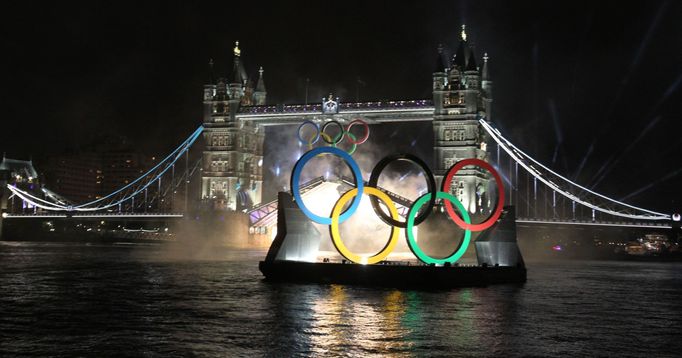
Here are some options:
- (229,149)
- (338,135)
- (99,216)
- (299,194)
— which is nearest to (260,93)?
(229,149)

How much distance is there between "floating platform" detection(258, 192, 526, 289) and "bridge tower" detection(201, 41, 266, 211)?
56003 mm

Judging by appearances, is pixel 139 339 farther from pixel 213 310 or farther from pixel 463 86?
pixel 463 86

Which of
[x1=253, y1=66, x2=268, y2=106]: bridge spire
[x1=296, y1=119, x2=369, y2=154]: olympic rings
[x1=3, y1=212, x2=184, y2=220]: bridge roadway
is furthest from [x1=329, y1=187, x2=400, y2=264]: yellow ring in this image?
[x1=253, y1=66, x2=268, y2=106]: bridge spire

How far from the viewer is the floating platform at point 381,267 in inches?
1401

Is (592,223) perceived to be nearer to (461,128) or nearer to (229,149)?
(461,128)

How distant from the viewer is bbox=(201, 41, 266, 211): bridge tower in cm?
9419

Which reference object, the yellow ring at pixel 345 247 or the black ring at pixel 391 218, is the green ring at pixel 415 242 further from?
the yellow ring at pixel 345 247

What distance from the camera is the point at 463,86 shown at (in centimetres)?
8450

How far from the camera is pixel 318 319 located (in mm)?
24266

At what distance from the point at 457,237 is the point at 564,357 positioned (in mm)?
54684

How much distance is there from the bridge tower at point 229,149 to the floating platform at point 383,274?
56.4 meters

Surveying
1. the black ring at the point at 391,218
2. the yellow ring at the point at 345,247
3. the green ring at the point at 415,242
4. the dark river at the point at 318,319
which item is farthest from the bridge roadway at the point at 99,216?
the green ring at the point at 415,242

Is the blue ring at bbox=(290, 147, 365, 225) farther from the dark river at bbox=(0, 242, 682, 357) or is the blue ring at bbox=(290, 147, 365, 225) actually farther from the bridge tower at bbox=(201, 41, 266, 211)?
the bridge tower at bbox=(201, 41, 266, 211)

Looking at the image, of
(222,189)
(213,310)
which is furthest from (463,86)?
(213,310)
